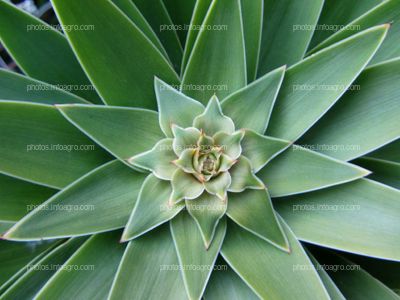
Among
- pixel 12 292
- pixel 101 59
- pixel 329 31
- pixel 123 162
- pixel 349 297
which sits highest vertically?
pixel 329 31

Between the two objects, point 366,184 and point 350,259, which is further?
point 350,259

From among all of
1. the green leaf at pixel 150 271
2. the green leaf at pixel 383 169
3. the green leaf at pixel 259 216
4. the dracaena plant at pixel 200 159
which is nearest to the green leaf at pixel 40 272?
the dracaena plant at pixel 200 159

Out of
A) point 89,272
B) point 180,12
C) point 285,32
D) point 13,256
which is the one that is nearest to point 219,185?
point 89,272

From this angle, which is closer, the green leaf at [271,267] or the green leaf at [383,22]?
the green leaf at [271,267]

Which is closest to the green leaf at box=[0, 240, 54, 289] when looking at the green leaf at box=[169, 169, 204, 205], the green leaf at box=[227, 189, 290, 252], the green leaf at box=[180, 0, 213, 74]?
the green leaf at box=[169, 169, 204, 205]

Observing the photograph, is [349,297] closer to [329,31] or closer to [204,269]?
[204,269]

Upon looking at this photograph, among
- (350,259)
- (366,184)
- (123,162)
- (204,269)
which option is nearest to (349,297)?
(350,259)

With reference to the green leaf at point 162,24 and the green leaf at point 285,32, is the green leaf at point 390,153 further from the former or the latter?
the green leaf at point 162,24

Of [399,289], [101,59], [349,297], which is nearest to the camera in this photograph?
[101,59]
